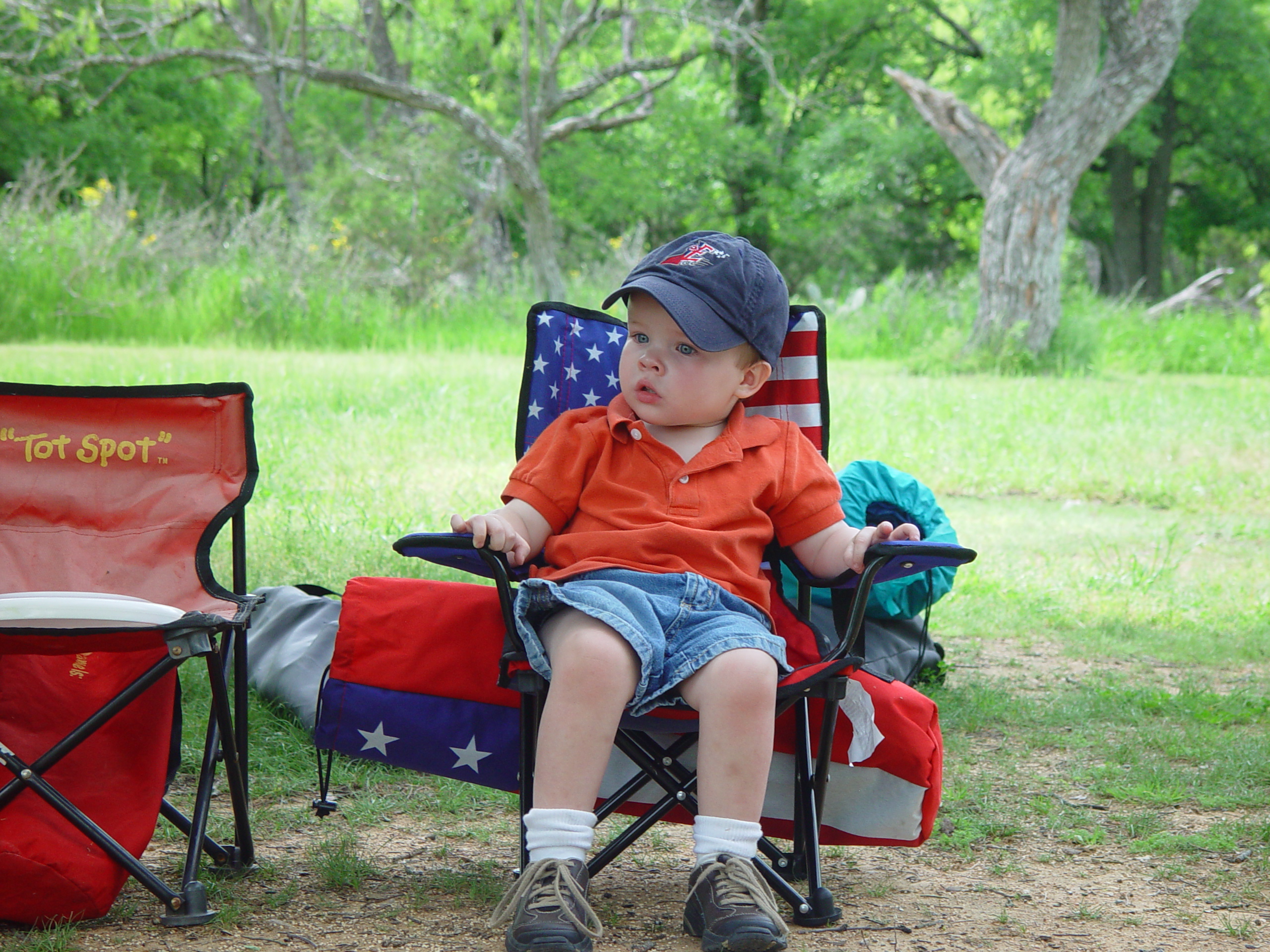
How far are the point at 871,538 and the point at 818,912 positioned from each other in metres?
0.66

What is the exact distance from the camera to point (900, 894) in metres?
2.18

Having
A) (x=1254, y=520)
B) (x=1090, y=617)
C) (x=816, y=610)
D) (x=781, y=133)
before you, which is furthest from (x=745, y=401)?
(x=781, y=133)

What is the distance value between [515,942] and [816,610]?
1.67 metres

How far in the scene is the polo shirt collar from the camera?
7.56 ft

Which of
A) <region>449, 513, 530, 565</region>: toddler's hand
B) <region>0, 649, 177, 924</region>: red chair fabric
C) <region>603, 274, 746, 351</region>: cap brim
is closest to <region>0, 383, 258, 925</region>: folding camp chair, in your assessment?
<region>0, 649, 177, 924</region>: red chair fabric

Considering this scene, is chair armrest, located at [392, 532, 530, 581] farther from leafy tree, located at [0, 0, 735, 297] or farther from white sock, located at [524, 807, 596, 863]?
leafy tree, located at [0, 0, 735, 297]

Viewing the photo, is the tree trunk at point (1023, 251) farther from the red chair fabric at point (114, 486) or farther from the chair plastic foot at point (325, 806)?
the chair plastic foot at point (325, 806)

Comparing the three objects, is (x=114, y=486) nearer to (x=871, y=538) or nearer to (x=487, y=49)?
(x=871, y=538)

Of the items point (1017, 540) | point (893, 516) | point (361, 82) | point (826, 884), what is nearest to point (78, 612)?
point (826, 884)

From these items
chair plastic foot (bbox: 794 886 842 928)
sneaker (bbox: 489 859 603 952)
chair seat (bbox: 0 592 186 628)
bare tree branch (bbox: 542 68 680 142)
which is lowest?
chair plastic foot (bbox: 794 886 842 928)

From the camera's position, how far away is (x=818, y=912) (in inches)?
77.9

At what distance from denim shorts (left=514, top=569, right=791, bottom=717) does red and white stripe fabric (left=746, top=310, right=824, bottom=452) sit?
2.09 feet

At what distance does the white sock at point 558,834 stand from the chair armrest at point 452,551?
0.39 m

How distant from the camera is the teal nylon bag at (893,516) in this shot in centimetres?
318
